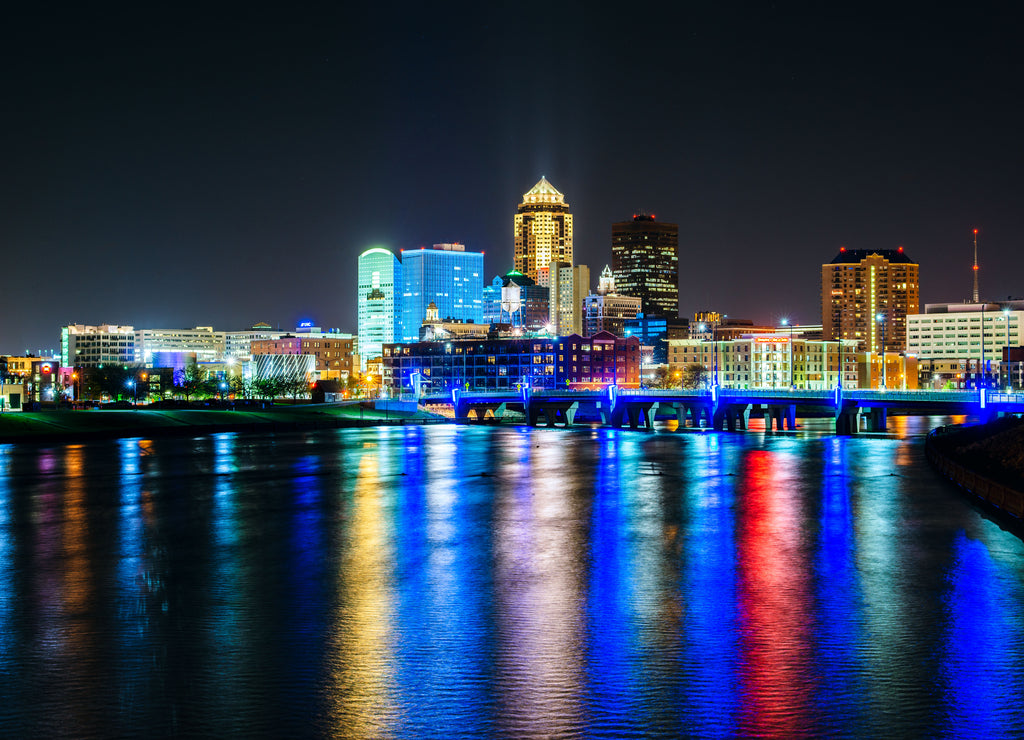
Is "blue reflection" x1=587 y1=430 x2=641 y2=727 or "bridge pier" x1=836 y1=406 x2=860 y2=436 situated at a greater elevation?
"bridge pier" x1=836 y1=406 x2=860 y2=436

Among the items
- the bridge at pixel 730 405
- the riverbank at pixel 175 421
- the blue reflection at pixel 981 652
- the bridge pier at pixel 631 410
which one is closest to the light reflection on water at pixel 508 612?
the blue reflection at pixel 981 652

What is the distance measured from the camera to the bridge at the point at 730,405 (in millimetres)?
101938

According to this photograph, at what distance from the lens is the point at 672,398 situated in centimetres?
14075

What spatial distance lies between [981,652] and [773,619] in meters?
5.21

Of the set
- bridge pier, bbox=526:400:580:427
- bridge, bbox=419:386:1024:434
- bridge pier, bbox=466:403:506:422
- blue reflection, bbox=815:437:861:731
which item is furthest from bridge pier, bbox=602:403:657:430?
blue reflection, bbox=815:437:861:731

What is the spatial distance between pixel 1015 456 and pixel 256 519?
145 feet

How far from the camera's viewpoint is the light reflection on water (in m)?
19.7

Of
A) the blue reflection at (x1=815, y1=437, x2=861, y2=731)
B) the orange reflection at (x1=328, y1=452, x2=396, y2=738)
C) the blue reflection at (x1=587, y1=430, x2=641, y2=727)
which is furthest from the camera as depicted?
the blue reflection at (x1=815, y1=437, x2=861, y2=731)

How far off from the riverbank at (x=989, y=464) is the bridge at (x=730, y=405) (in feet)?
32.3

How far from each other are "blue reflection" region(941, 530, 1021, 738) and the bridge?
212ft

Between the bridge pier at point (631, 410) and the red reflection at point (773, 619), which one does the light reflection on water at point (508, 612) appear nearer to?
the red reflection at point (773, 619)

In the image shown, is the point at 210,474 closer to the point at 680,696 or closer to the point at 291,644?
the point at 291,644

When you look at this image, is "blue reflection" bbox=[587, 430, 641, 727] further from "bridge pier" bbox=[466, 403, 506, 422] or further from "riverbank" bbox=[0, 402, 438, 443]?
"bridge pier" bbox=[466, 403, 506, 422]

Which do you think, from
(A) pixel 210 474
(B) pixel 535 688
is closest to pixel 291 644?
(B) pixel 535 688
